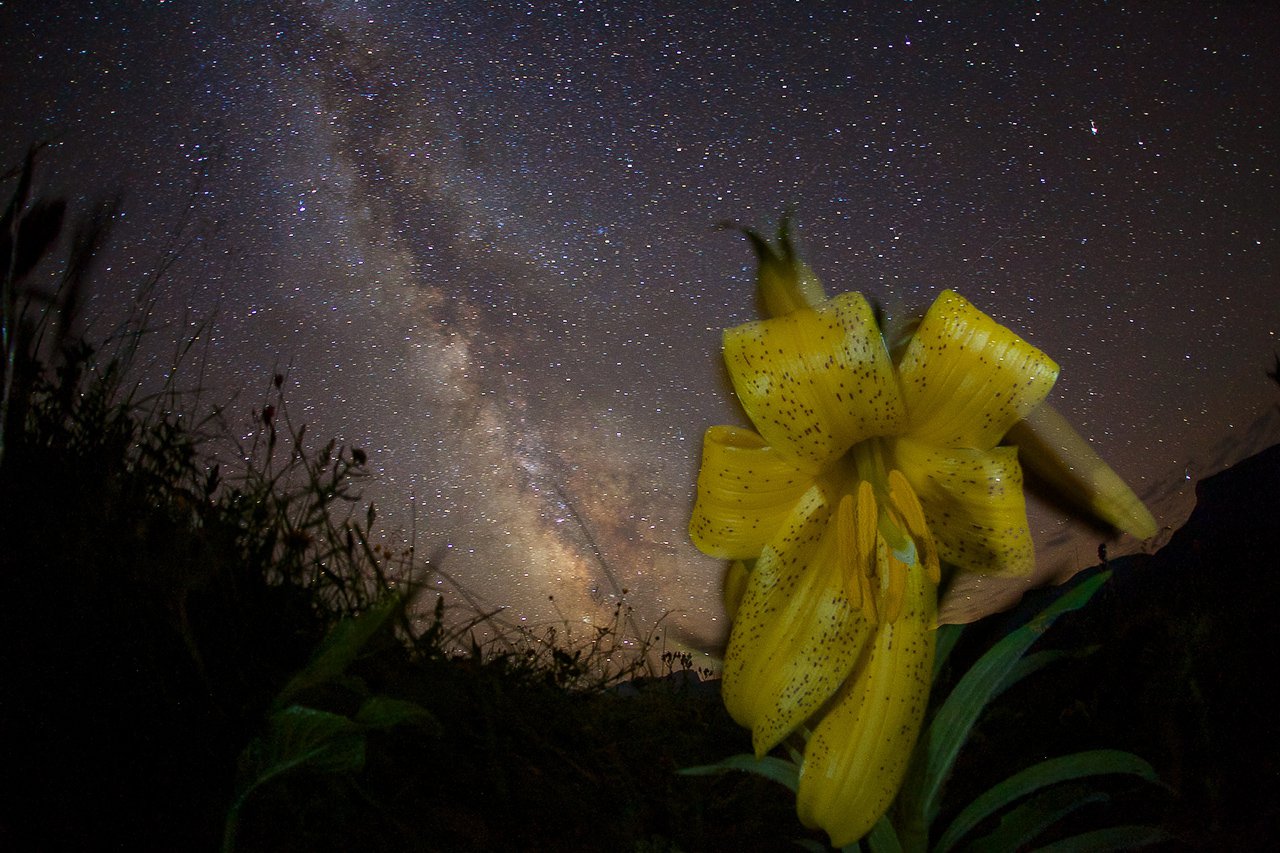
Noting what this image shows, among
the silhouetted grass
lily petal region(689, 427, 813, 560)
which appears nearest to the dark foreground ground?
the silhouetted grass

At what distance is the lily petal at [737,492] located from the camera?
79 cm

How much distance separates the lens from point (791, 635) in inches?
30.4

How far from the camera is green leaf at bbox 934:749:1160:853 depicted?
2.85ft

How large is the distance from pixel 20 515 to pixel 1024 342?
1.33 meters

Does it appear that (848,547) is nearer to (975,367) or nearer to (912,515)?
(912,515)

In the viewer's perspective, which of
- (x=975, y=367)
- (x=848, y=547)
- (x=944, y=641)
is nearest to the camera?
(x=975, y=367)

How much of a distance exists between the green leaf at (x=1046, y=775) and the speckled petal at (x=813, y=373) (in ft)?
1.64

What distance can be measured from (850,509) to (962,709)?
0.33 m

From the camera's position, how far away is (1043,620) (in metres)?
0.85

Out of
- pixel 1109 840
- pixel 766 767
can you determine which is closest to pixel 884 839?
pixel 766 767

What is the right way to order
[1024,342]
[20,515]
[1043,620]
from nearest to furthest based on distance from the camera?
[1024,342] → [1043,620] → [20,515]

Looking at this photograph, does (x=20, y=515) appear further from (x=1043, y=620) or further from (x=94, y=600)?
(x=1043, y=620)

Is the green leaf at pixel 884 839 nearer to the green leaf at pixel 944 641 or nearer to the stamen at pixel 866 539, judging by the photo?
the green leaf at pixel 944 641

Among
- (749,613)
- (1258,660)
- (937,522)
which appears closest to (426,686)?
(749,613)
